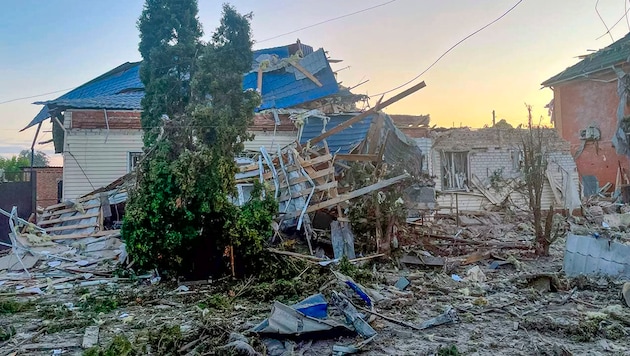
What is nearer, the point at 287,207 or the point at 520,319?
the point at 520,319

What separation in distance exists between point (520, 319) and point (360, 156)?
5.44 m

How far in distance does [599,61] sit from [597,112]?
253 centimetres

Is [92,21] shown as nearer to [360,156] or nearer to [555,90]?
[360,156]

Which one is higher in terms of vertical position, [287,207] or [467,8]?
[467,8]

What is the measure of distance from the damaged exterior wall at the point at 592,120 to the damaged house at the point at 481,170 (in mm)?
3611

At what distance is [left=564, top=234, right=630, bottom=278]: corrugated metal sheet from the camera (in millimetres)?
7012

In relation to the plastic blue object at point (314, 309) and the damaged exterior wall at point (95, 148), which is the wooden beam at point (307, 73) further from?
the plastic blue object at point (314, 309)

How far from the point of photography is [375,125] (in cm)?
1123

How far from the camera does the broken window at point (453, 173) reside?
17.4m

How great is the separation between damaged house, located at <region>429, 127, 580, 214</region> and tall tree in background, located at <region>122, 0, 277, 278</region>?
11086 mm

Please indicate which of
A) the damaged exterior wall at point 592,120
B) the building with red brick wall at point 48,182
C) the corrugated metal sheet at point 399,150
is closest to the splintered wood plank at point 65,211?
the corrugated metal sheet at point 399,150

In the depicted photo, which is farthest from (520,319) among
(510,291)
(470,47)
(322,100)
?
(322,100)

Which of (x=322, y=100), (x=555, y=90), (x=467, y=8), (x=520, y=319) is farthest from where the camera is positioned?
(x=555, y=90)

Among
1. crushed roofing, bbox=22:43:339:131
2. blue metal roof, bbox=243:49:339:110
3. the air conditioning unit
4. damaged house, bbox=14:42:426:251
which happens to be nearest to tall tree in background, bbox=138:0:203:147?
damaged house, bbox=14:42:426:251
